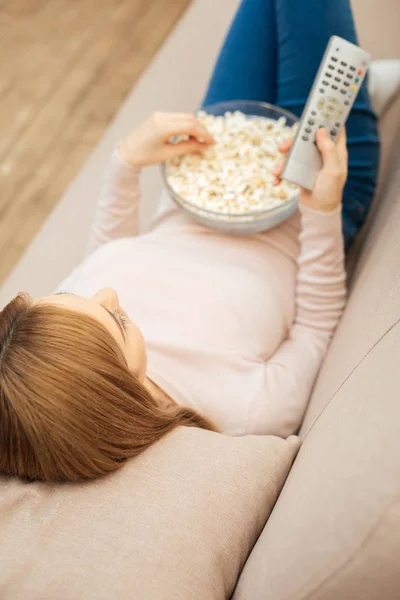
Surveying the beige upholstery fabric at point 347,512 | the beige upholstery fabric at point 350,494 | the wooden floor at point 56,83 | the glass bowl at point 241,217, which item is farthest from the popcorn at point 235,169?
the wooden floor at point 56,83

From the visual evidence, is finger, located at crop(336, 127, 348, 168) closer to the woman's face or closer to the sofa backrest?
the sofa backrest

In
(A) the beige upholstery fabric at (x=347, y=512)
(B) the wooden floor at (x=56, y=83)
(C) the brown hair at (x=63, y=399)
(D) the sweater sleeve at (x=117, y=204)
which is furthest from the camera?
(B) the wooden floor at (x=56, y=83)

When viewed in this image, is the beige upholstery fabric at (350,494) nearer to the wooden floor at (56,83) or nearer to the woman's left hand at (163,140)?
the woman's left hand at (163,140)

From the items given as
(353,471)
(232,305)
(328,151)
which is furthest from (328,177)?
(353,471)

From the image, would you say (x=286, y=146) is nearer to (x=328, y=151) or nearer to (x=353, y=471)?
(x=328, y=151)

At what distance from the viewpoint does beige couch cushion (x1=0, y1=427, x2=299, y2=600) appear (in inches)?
22.2

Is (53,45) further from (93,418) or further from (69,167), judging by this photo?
(93,418)

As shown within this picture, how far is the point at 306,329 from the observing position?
3.34 feet

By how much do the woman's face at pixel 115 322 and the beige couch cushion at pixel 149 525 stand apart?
0.12m

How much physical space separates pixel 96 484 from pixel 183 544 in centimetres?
14

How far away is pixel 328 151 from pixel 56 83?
1.49 metres

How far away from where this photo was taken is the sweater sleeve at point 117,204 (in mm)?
1104

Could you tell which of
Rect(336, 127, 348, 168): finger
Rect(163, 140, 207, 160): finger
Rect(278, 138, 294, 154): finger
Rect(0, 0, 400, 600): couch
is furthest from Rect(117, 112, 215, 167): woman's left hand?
Rect(0, 0, 400, 600): couch

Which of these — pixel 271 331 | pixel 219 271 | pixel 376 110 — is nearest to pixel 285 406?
pixel 271 331
